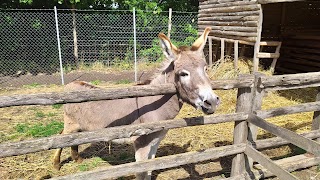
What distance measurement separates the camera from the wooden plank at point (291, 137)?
7.64 ft

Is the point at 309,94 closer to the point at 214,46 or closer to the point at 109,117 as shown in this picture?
the point at 214,46

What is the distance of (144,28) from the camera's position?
1205 centimetres

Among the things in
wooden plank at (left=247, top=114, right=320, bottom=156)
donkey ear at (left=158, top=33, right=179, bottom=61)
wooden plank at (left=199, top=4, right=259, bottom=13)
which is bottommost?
wooden plank at (left=247, top=114, right=320, bottom=156)

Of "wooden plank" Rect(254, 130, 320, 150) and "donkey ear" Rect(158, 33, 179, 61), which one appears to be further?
"wooden plank" Rect(254, 130, 320, 150)

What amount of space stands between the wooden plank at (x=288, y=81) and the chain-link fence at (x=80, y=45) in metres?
7.54

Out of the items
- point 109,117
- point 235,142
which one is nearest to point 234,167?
point 235,142

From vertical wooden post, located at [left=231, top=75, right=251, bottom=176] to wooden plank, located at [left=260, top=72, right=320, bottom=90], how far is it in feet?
0.73

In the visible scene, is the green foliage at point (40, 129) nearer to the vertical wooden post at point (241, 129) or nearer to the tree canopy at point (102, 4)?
the vertical wooden post at point (241, 129)


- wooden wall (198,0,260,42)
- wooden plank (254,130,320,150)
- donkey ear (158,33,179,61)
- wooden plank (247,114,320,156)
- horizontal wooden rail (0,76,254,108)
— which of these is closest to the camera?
horizontal wooden rail (0,76,254,108)

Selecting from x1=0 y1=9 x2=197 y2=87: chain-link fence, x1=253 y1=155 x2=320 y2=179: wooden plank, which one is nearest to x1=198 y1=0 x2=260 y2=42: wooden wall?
x1=0 y1=9 x2=197 y2=87: chain-link fence

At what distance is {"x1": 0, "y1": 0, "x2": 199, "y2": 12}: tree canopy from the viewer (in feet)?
36.2

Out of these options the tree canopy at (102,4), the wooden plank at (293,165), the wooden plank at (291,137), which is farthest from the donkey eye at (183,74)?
the tree canopy at (102,4)

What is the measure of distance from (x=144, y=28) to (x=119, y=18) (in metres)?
1.28

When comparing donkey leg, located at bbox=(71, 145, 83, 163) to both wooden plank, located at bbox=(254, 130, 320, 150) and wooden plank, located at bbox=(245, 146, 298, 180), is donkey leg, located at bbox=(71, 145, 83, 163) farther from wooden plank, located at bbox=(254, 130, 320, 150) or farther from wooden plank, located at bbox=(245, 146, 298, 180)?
wooden plank, located at bbox=(254, 130, 320, 150)
